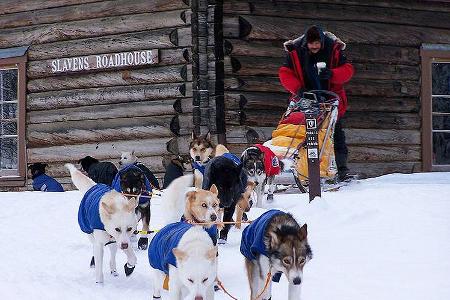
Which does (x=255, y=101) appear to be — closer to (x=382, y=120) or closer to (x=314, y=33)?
(x=382, y=120)

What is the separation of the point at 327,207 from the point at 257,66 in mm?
→ 4070

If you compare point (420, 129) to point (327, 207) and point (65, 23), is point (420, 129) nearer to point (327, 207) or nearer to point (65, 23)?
point (327, 207)

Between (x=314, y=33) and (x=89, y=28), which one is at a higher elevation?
(x=89, y=28)

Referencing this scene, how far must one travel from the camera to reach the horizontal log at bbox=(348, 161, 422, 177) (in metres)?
11.2

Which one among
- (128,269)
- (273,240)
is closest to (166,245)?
(273,240)

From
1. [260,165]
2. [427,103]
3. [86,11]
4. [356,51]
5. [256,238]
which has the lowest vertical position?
[256,238]

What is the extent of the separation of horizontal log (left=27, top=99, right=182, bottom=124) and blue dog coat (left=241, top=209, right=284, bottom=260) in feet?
21.5

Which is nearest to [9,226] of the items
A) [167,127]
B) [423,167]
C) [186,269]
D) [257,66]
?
[167,127]

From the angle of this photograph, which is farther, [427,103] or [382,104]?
[427,103]

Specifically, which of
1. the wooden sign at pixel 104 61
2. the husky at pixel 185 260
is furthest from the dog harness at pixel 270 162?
the wooden sign at pixel 104 61

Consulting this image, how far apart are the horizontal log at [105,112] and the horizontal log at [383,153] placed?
112 inches

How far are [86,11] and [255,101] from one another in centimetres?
320

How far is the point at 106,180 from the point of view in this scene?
27.0ft

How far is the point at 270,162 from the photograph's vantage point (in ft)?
26.1
